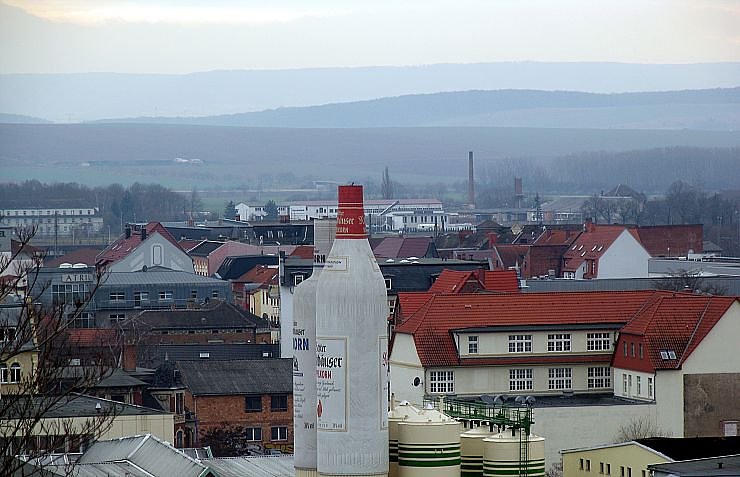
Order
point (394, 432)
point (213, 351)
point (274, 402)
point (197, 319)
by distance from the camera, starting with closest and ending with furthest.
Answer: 1. point (394, 432)
2. point (274, 402)
3. point (213, 351)
4. point (197, 319)

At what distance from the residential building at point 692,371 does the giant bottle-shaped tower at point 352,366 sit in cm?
1857

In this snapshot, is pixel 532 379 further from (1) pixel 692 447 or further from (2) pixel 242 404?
(1) pixel 692 447

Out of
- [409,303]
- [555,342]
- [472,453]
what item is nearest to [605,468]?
[472,453]

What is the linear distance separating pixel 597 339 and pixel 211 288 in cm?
4505

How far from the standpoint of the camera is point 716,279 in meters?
83.0

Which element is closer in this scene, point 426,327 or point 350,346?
point 350,346

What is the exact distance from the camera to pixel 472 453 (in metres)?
31.5

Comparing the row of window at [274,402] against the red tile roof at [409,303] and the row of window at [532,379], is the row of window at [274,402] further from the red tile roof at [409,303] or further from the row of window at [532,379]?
the row of window at [532,379]

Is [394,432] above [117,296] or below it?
below

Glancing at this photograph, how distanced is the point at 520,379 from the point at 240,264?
59.9 m

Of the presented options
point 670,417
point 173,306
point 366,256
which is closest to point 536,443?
point 366,256

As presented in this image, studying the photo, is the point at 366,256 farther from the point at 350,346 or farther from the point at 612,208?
the point at 612,208

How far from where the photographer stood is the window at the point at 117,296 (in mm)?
88688

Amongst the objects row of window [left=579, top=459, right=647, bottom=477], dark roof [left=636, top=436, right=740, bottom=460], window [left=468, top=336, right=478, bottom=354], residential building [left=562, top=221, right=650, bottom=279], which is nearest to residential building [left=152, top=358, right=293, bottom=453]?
window [left=468, top=336, right=478, bottom=354]
